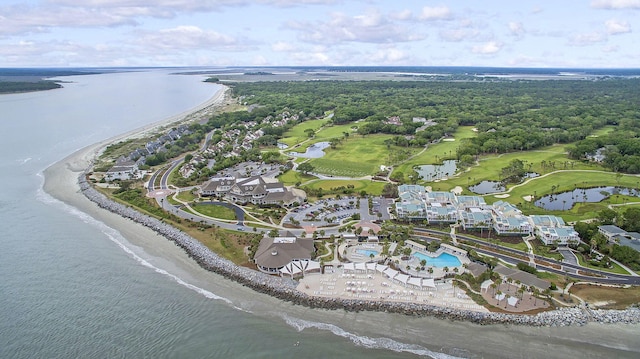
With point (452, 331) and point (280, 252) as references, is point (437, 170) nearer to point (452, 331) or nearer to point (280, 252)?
point (280, 252)

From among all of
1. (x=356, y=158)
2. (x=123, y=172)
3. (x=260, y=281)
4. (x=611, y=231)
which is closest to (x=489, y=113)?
(x=356, y=158)

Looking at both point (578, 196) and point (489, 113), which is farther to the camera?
point (489, 113)

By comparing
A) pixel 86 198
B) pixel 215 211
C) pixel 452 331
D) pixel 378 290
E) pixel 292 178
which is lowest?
pixel 452 331

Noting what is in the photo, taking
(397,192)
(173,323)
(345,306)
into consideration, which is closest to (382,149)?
(397,192)

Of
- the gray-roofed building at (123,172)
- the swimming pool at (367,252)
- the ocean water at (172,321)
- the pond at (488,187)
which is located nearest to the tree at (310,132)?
the gray-roofed building at (123,172)

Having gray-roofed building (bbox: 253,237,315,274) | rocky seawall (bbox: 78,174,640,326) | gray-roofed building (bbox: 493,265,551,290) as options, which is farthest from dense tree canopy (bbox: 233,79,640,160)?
gray-roofed building (bbox: 253,237,315,274)

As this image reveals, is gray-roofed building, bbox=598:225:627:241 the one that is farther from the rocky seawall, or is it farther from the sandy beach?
the sandy beach

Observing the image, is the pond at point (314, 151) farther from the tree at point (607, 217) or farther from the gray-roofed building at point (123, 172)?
the tree at point (607, 217)
